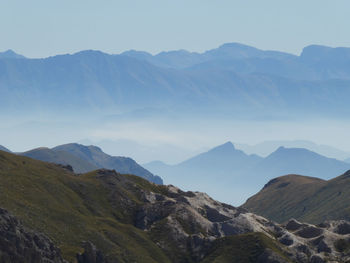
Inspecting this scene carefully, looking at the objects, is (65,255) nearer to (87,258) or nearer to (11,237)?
(87,258)

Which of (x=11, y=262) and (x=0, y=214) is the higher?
(x=0, y=214)

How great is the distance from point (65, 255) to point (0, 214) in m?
31.9

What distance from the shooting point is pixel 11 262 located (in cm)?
16100

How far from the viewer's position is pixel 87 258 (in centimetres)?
19975

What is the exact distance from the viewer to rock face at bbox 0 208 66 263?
534ft

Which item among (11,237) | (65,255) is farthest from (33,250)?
(65,255)

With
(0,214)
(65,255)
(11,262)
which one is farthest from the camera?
(65,255)

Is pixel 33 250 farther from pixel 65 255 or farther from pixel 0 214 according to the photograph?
pixel 65 255

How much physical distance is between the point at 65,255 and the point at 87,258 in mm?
7308

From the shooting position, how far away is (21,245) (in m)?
166

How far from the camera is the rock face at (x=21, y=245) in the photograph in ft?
534

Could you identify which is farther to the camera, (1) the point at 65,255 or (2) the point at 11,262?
(1) the point at 65,255

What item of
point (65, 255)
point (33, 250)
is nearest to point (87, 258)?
point (65, 255)

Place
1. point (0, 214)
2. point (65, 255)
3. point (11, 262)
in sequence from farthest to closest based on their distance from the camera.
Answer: point (65, 255) → point (0, 214) → point (11, 262)
